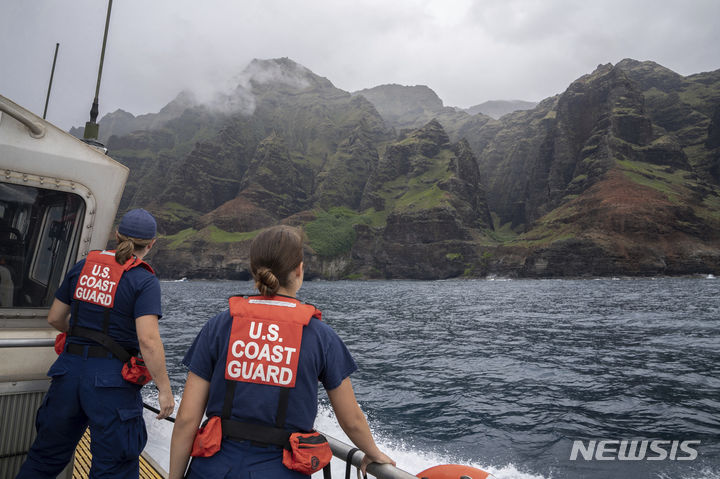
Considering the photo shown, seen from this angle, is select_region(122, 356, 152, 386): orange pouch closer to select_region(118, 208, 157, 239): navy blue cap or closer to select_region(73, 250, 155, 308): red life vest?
select_region(73, 250, 155, 308): red life vest

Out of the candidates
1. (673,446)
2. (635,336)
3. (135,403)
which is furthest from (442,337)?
(135,403)

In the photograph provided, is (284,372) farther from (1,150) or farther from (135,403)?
(1,150)

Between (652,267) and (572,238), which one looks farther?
(572,238)

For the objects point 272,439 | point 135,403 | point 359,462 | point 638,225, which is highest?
point 638,225

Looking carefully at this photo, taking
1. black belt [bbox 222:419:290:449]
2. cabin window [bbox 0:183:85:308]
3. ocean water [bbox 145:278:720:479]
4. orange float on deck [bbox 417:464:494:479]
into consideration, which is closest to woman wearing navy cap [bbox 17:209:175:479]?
cabin window [bbox 0:183:85:308]

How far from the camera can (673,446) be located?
7887 mm

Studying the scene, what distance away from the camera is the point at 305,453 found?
5.68 ft

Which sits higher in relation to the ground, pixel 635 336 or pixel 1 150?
pixel 1 150

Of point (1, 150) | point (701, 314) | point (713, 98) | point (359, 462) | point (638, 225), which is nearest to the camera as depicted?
point (359, 462)

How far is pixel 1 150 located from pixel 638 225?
13510 centimetres

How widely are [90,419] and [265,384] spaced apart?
190cm

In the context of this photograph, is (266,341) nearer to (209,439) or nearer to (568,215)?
(209,439)
